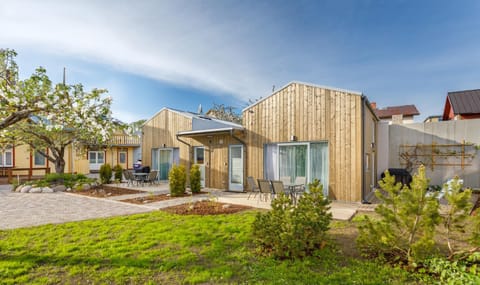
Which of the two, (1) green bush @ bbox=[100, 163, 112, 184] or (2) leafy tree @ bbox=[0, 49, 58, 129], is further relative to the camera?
(1) green bush @ bbox=[100, 163, 112, 184]

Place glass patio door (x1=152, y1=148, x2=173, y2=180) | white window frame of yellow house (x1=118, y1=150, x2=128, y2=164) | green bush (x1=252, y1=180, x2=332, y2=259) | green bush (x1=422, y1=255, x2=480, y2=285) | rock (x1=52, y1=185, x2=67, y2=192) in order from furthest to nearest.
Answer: white window frame of yellow house (x1=118, y1=150, x2=128, y2=164) < glass patio door (x1=152, y1=148, x2=173, y2=180) < rock (x1=52, y1=185, x2=67, y2=192) < green bush (x1=252, y1=180, x2=332, y2=259) < green bush (x1=422, y1=255, x2=480, y2=285)

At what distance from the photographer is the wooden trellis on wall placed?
10.7 meters

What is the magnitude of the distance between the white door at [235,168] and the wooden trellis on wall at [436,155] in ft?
27.3

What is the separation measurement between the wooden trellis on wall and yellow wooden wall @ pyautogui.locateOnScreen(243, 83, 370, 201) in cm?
601

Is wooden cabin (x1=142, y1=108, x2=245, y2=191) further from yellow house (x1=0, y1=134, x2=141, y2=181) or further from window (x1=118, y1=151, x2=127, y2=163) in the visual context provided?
window (x1=118, y1=151, x2=127, y2=163)

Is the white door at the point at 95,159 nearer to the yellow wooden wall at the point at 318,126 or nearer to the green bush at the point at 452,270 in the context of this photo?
the yellow wooden wall at the point at 318,126

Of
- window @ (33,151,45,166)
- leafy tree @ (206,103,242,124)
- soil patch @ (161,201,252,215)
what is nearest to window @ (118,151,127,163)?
window @ (33,151,45,166)

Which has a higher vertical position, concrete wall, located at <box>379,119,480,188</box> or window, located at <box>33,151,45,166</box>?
concrete wall, located at <box>379,119,480,188</box>

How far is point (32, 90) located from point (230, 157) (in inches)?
304

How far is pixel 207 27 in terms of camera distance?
9.21 m

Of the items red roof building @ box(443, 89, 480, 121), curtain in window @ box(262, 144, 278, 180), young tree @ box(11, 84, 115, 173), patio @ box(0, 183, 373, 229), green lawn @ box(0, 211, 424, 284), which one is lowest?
patio @ box(0, 183, 373, 229)

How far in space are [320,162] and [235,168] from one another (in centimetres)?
394

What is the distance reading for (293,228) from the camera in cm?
348

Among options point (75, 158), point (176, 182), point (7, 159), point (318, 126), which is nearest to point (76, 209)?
point (176, 182)
